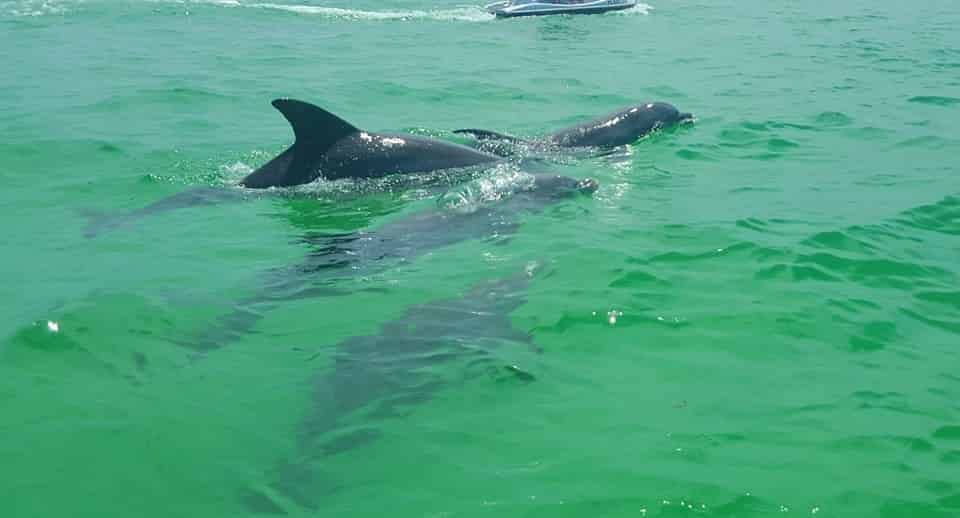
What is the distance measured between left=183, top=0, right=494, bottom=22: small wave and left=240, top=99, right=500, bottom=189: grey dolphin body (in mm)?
22145

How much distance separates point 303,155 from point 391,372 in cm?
615

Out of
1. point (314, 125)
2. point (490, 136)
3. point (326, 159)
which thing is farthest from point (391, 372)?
point (490, 136)

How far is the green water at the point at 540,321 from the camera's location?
611 cm

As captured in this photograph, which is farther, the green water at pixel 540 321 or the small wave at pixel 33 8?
the small wave at pixel 33 8

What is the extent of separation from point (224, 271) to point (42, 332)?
7.38 ft

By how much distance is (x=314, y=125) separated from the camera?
12711 millimetres

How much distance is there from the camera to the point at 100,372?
7652mm

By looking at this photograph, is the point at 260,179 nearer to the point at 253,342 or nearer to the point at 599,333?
the point at 253,342

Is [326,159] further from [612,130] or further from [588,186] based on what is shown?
[612,130]

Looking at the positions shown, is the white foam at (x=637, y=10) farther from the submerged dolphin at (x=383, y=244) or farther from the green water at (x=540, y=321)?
the submerged dolphin at (x=383, y=244)

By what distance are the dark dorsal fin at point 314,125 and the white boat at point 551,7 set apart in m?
23.5

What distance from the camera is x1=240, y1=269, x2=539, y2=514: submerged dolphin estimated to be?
242 inches

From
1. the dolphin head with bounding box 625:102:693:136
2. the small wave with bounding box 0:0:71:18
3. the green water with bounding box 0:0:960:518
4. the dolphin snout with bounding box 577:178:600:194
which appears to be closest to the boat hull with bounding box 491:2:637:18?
the small wave with bounding box 0:0:71:18

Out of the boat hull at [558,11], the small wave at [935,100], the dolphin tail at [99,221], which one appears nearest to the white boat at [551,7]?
the boat hull at [558,11]
